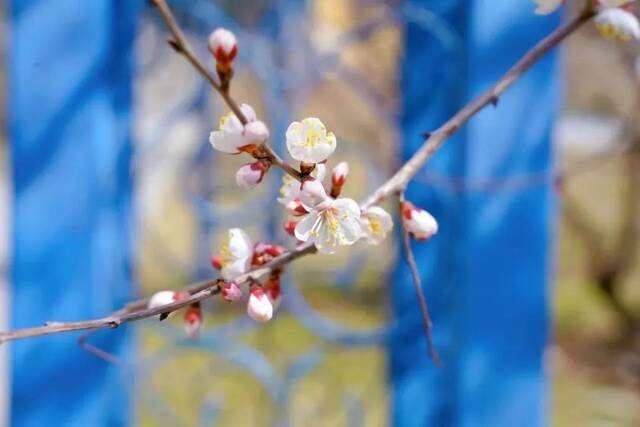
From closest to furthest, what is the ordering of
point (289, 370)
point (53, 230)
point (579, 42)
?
point (53, 230) → point (289, 370) → point (579, 42)

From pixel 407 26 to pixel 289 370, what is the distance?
0.57 m

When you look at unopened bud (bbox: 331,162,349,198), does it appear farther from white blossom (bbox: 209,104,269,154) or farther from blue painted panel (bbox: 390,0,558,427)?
blue painted panel (bbox: 390,0,558,427)

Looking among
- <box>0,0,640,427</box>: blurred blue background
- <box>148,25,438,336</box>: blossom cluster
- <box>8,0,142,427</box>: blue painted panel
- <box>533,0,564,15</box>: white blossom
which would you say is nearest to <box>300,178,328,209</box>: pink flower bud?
<box>148,25,438,336</box>: blossom cluster

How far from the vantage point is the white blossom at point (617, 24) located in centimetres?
52

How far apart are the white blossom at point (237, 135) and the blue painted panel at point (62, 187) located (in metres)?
0.63

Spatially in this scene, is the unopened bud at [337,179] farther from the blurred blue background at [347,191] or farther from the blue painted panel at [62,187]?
the blue painted panel at [62,187]

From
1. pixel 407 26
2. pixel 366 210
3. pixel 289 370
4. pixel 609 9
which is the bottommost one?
pixel 289 370

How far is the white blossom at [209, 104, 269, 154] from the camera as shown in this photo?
0.41m

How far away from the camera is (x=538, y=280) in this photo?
1071 mm

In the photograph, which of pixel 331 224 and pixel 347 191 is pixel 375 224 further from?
pixel 347 191

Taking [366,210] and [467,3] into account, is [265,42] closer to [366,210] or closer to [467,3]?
[467,3]

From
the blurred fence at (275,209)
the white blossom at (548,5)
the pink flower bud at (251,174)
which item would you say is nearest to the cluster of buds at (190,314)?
the pink flower bud at (251,174)

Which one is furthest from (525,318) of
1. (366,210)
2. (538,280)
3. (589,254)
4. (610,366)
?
(589,254)

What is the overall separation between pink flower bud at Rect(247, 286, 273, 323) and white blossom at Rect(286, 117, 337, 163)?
9 centimetres
